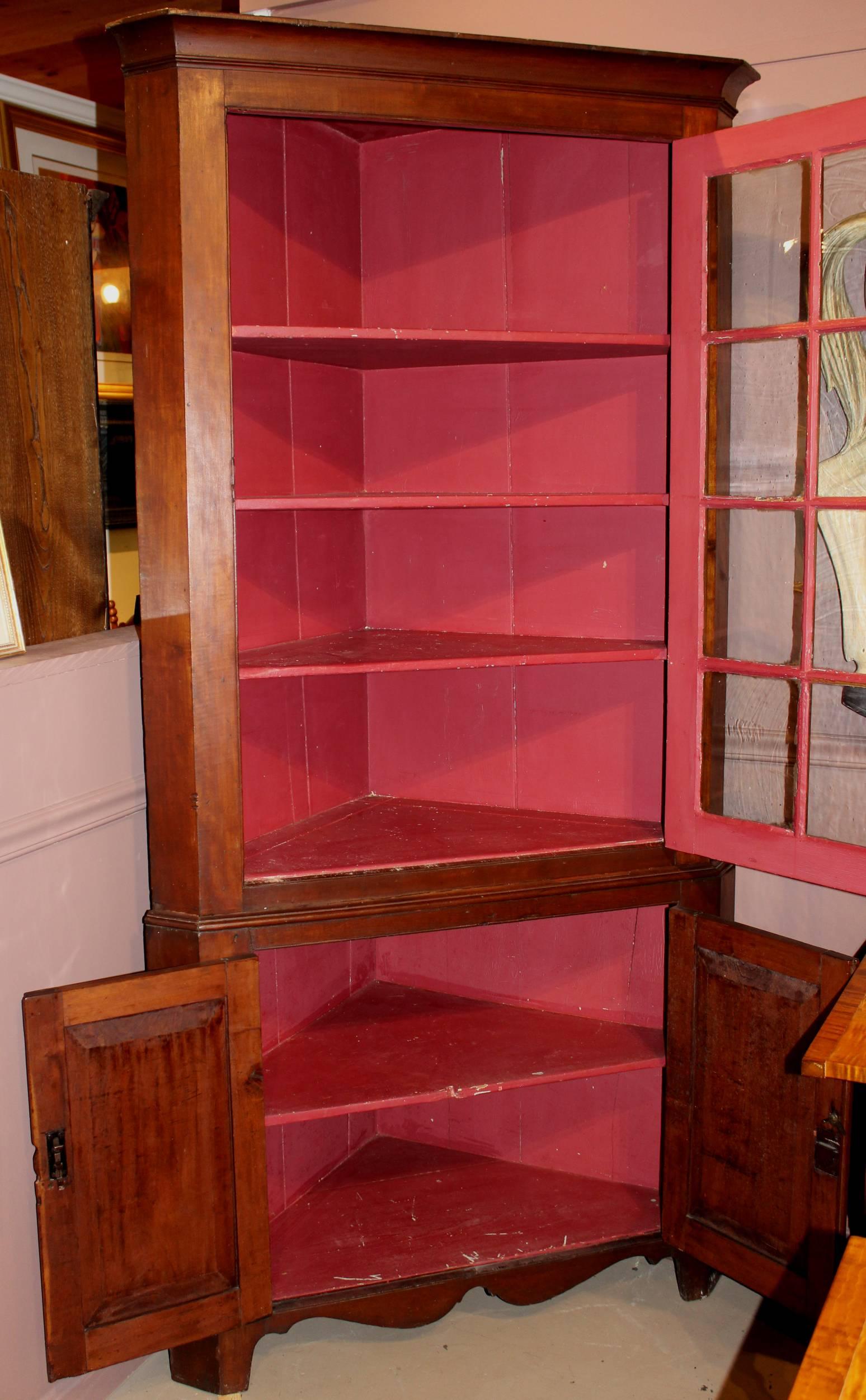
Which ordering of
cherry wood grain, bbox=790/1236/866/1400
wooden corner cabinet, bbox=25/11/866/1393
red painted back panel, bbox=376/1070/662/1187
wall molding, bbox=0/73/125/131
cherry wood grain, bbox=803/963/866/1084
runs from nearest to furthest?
cherry wood grain, bbox=790/1236/866/1400 < cherry wood grain, bbox=803/963/866/1084 < wooden corner cabinet, bbox=25/11/866/1393 < red painted back panel, bbox=376/1070/662/1187 < wall molding, bbox=0/73/125/131

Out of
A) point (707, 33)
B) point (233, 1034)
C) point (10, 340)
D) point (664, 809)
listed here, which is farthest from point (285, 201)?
point (233, 1034)

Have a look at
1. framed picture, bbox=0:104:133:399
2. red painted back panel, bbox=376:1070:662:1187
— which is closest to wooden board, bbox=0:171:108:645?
red painted back panel, bbox=376:1070:662:1187

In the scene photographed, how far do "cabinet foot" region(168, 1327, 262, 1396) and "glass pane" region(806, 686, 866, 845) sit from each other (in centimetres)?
143

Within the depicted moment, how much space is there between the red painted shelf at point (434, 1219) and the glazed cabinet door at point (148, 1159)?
0.22m

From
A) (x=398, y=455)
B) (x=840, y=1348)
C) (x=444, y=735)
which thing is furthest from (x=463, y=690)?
(x=840, y=1348)

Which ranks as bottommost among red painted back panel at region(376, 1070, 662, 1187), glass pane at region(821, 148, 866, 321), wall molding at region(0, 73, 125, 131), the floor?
the floor

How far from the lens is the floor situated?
88.8 inches

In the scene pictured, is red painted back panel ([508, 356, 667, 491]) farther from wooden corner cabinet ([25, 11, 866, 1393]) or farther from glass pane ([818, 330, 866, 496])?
glass pane ([818, 330, 866, 496])

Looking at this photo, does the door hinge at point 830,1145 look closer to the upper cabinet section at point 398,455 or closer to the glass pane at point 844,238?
the upper cabinet section at point 398,455

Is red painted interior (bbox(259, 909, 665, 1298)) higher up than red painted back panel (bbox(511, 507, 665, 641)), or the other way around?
red painted back panel (bbox(511, 507, 665, 641))

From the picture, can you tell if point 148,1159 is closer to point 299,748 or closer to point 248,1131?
point 248,1131

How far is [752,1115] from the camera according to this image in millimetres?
2264

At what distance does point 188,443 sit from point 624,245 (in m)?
1.04

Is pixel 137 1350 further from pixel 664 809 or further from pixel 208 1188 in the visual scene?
pixel 664 809
